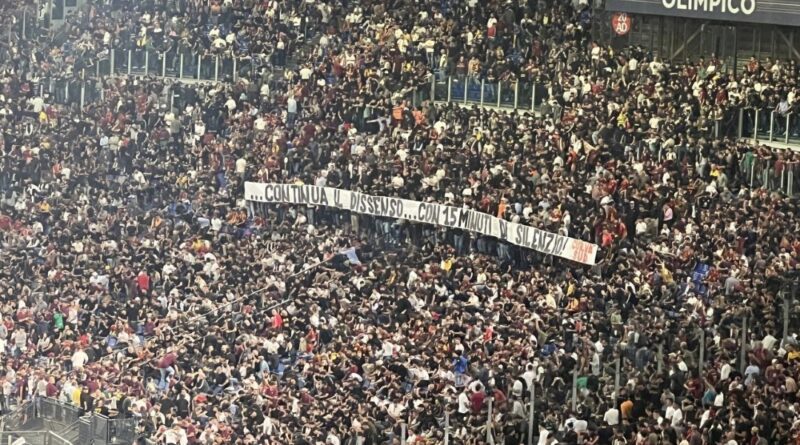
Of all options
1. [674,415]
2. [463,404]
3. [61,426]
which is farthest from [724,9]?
[61,426]

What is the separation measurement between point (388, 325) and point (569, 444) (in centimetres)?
690

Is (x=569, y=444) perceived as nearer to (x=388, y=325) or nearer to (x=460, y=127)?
(x=388, y=325)

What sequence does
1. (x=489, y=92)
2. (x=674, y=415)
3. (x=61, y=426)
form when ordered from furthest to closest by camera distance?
(x=489, y=92)
(x=61, y=426)
(x=674, y=415)

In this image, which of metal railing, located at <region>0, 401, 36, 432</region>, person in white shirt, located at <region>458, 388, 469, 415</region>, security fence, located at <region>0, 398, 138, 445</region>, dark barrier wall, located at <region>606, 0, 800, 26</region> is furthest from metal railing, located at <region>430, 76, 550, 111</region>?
metal railing, located at <region>0, 401, 36, 432</region>

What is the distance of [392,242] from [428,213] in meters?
1.04

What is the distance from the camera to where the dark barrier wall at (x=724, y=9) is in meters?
37.6

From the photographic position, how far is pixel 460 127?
131 feet

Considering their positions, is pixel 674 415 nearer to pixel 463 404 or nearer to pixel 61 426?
pixel 463 404

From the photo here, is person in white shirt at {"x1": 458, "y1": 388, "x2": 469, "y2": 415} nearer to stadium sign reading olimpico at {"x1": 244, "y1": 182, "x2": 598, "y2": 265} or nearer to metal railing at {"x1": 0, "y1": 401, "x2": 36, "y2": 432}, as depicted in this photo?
stadium sign reading olimpico at {"x1": 244, "y1": 182, "x2": 598, "y2": 265}

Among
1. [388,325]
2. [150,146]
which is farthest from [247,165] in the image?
[388,325]

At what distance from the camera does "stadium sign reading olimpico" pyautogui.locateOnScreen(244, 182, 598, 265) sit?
3559cm

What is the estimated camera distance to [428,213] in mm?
38500

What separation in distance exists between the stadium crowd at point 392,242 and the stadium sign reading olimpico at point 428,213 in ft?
0.60

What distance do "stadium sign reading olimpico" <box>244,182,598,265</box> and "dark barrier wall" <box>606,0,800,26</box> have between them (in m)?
5.10
